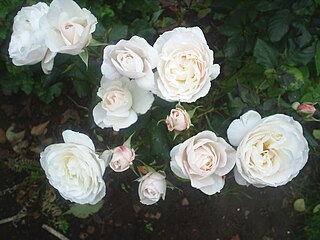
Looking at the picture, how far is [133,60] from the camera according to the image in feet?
3.84

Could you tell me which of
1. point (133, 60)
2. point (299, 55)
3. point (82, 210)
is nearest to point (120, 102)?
point (133, 60)

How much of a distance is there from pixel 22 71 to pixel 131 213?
649 millimetres

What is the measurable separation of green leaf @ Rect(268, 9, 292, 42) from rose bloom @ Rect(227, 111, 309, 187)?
56 centimetres

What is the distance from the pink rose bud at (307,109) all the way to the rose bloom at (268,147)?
0.26ft

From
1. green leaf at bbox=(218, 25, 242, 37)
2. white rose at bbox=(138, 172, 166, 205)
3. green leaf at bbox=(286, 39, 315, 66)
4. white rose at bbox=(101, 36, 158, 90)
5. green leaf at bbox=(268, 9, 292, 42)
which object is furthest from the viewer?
green leaf at bbox=(218, 25, 242, 37)

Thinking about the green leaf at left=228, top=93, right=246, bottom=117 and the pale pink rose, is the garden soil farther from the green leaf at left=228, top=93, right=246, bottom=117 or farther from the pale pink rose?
the pale pink rose

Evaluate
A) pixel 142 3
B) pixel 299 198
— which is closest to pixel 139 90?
pixel 142 3

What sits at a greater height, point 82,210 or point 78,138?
point 78,138

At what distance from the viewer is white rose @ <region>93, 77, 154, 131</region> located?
124cm

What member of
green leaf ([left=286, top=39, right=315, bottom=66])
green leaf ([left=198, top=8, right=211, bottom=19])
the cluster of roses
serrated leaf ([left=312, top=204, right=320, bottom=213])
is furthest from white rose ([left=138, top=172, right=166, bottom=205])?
green leaf ([left=198, top=8, right=211, bottom=19])

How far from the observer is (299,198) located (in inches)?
81.9

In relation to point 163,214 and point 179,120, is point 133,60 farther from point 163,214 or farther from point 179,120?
point 163,214

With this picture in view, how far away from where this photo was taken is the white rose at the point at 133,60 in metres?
1.17

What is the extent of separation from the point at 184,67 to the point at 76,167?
321 mm
